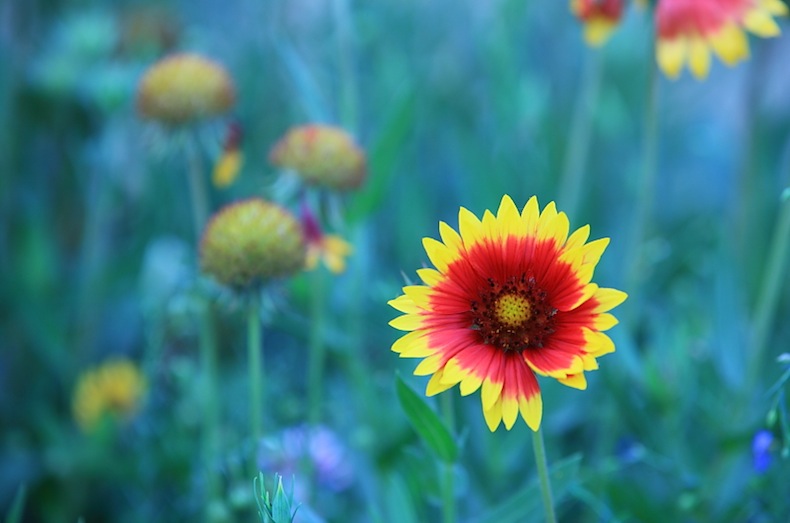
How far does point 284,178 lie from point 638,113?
3.63ft

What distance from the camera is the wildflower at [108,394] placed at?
130 cm

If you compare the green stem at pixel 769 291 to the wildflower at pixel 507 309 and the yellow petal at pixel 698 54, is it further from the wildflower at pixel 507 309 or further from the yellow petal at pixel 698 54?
the wildflower at pixel 507 309

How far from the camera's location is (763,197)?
1552mm

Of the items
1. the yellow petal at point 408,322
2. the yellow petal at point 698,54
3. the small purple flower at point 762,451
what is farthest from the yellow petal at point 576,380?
the yellow petal at point 698,54

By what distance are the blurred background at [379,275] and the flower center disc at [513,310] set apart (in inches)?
6.3

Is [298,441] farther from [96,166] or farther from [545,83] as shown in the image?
[545,83]

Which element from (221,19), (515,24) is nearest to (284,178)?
(515,24)

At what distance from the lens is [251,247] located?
85cm

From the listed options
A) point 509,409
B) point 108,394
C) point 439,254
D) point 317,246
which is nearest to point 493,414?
point 509,409

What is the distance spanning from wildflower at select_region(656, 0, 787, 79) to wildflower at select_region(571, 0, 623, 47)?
0.07m

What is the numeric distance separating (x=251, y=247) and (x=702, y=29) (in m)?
0.54

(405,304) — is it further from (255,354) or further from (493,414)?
(255,354)

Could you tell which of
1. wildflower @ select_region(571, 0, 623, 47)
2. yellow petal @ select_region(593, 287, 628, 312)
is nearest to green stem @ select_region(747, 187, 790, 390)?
wildflower @ select_region(571, 0, 623, 47)

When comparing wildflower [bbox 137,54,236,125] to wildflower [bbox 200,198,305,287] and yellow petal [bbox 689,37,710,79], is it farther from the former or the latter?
yellow petal [bbox 689,37,710,79]
